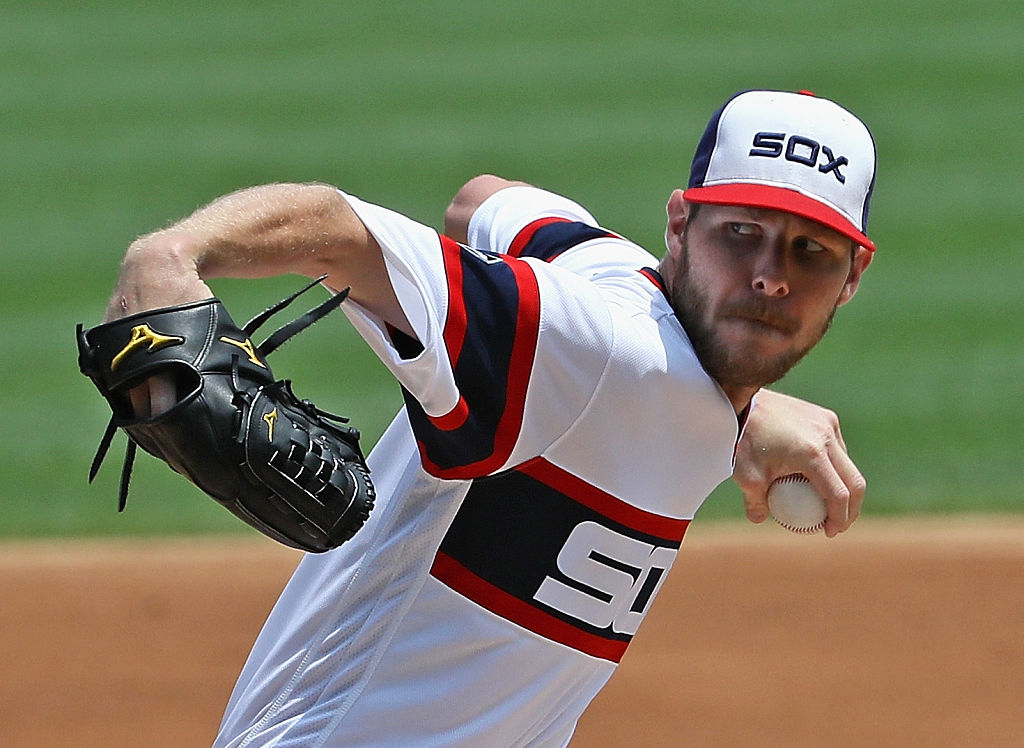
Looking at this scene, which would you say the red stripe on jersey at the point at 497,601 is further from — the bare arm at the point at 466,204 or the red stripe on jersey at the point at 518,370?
the bare arm at the point at 466,204

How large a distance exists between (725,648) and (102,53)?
5937 millimetres

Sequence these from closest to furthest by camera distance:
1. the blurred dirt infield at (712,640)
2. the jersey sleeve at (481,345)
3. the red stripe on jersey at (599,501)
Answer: the jersey sleeve at (481,345)
the red stripe on jersey at (599,501)
the blurred dirt infield at (712,640)

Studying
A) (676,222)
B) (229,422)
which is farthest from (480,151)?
(229,422)

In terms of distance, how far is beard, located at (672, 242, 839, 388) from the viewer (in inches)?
85.4

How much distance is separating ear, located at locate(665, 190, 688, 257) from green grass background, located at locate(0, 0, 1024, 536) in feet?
10.7

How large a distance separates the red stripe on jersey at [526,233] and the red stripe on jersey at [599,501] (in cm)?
60

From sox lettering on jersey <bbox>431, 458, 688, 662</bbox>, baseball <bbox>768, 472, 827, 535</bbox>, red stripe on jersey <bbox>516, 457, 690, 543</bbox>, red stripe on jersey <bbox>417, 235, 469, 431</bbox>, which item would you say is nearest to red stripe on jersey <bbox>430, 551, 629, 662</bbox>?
sox lettering on jersey <bbox>431, 458, 688, 662</bbox>

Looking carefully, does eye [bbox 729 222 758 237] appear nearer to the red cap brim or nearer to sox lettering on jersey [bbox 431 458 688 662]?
the red cap brim

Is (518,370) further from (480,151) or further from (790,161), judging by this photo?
(480,151)

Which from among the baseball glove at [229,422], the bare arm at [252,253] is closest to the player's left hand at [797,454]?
the bare arm at [252,253]

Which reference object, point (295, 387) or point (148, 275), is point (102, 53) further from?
point (148, 275)

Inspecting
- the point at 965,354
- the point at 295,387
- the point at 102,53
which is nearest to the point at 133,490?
the point at 295,387

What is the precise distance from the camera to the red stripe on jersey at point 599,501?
2.08 m

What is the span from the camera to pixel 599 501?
2.13 m
